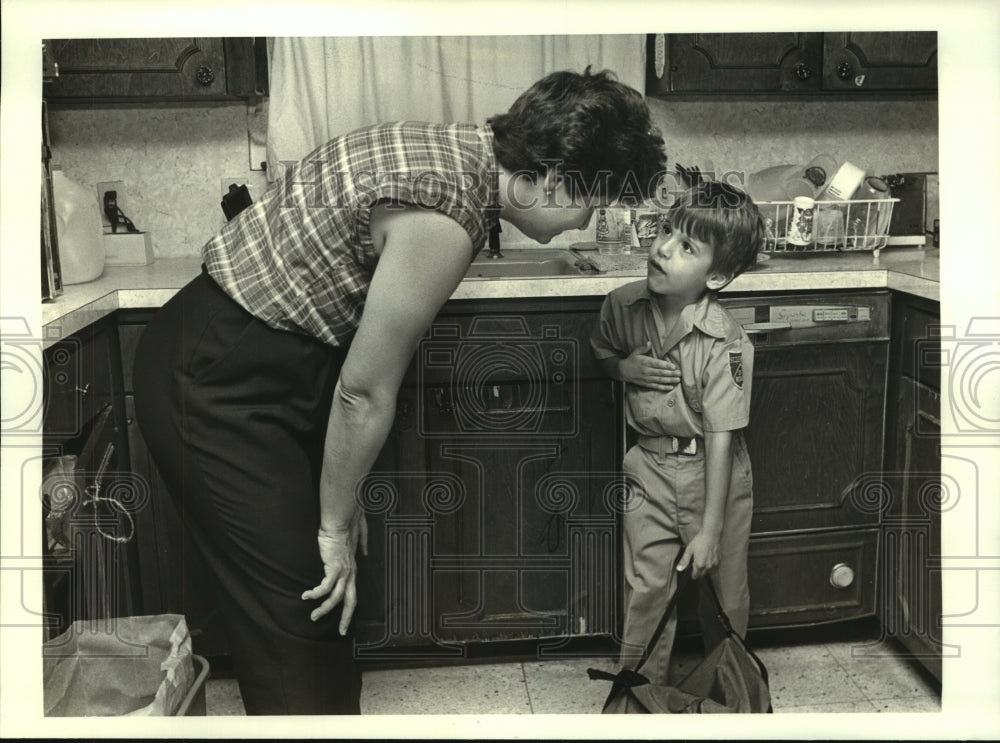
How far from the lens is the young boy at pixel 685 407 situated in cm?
142

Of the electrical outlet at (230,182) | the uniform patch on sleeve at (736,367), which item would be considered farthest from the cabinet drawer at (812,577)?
the electrical outlet at (230,182)

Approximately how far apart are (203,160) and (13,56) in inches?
14.5

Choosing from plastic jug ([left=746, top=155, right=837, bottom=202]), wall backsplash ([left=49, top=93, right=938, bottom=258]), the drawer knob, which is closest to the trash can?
wall backsplash ([left=49, top=93, right=938, bottom=258])

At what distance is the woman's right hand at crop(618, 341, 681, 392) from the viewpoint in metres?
1.44

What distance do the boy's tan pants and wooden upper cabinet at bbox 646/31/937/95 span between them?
0.56 metres

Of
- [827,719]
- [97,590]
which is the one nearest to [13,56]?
[97,590]

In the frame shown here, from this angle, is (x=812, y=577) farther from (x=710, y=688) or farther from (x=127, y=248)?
(x=127, y=248)

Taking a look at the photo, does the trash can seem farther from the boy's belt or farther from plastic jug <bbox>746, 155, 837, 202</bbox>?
plastic jug <bbox>746, 155, 837, 202</bbox>

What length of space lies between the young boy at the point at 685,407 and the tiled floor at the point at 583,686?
0.11 meters

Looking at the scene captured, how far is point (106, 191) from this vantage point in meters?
1.49

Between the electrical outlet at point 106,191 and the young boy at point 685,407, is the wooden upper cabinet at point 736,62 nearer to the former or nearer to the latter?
the young boy at point 685,407

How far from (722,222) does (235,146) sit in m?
0.85

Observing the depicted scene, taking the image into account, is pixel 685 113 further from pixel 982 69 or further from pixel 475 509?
pixel 475 509

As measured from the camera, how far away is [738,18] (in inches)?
53.2
